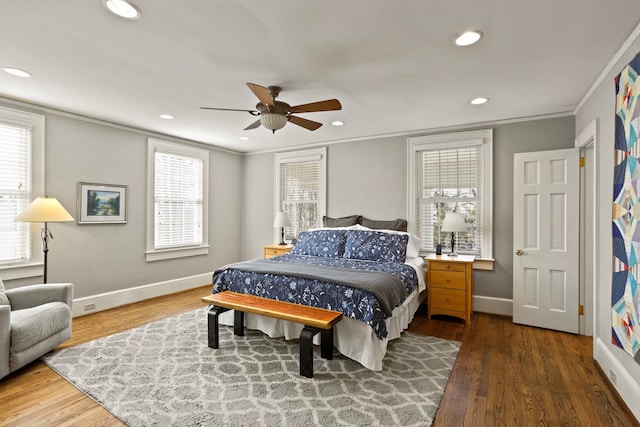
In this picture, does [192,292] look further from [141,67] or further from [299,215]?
[141,67]

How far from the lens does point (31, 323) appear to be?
8.47 feet

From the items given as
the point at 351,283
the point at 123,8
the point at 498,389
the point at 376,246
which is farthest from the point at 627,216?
the point at 123,8

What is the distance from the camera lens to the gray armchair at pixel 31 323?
2404 millimetres

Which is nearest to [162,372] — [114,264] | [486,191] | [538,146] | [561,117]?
[114,264]

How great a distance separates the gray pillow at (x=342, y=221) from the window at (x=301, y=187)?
0.69 feet

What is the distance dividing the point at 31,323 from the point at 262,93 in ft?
8.66

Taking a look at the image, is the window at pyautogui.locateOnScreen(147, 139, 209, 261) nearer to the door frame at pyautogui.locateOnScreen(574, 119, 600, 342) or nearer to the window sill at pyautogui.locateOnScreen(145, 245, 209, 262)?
the window sill at pyautogui.locateOnScreen(145, 245, 209, 262)

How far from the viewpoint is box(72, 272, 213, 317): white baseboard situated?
4.00m

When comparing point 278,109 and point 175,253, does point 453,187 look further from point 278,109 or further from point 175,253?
point 175,253

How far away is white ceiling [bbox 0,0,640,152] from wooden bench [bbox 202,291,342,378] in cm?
202

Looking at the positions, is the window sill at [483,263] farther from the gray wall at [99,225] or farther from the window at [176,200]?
the gray wall at [99,225]

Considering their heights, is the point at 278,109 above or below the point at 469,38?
below

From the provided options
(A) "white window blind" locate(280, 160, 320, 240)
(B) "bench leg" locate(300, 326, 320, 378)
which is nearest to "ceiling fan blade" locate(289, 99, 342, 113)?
(B) "bench leg" locate(300, 326, 320, 378)

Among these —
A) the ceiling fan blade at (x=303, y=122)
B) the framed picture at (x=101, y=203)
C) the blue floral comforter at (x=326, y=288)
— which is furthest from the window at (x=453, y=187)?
the framed picture at (x=101, y=203)
